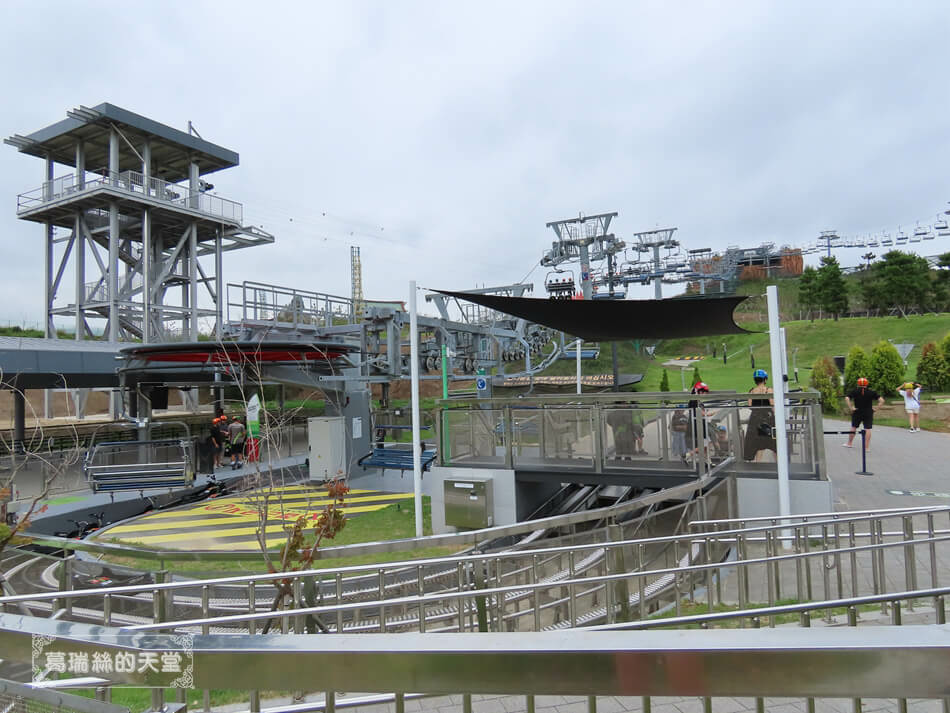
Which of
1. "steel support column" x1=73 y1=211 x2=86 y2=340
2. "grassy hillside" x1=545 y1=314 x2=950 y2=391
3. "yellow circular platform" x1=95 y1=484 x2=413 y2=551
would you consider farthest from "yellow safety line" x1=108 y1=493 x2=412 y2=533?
"grassy hillside" x1=545 y1=314 x2=950 y2=391

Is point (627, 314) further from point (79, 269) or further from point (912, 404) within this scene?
point (79, 269)

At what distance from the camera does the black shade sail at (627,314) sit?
36.4 ft

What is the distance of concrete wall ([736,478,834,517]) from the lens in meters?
8.54

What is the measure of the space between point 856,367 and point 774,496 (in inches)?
884

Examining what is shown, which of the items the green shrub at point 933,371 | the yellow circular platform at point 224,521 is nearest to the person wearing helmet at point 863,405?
the yellow circular platform at point 224,521

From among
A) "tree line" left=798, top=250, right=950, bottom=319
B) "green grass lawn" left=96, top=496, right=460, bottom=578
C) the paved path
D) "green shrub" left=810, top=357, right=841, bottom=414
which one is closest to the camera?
"green grass lawn" left=96, top=496, right=460, bottom=578

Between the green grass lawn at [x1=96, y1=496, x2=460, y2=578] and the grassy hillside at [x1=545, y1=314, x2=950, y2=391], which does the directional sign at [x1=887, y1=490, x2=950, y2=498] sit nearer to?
the green grass lawn at [x1=96, y1=496, x2=460, y2=578]

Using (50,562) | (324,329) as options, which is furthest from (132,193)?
(50,562)

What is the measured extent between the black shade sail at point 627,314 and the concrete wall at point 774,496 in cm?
326

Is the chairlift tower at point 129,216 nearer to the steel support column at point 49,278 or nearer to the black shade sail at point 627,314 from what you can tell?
the steel support column at point 49,278

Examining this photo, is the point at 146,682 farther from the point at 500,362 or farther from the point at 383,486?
the point at 500,362

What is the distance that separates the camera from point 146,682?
125cm

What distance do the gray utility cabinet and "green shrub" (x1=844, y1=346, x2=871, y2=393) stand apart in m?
23.0

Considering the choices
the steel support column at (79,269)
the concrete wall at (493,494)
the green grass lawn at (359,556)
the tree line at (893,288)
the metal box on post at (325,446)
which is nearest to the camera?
the green grass lawn at (359,556)
